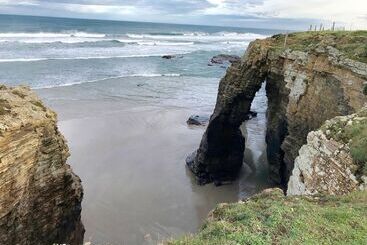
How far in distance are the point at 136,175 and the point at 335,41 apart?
11680 millimetres

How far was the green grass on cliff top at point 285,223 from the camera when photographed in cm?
717

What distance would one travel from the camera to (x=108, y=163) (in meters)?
22.0

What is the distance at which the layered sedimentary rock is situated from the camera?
53.9 ft

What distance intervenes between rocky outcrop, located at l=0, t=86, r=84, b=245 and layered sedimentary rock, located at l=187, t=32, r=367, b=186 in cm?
1013

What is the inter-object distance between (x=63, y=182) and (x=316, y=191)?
739cm

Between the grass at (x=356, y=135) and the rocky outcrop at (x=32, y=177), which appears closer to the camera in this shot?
the rocky outcrop at (x=32, y=177)

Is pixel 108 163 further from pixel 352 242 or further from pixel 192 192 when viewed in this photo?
pixel 352 242

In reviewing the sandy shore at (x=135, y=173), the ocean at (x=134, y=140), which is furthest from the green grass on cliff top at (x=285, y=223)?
the ocean at (x=134, y=140)

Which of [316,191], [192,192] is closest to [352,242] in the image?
[316,191]

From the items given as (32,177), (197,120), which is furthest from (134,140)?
(32,177)

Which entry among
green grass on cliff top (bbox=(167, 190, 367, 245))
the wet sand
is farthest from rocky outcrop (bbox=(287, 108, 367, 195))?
the wet sand

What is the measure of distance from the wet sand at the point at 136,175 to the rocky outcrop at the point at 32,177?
3.95 metres

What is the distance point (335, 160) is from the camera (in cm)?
1115

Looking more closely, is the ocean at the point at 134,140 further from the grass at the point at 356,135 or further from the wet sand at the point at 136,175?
the grass at the point at 356,135
